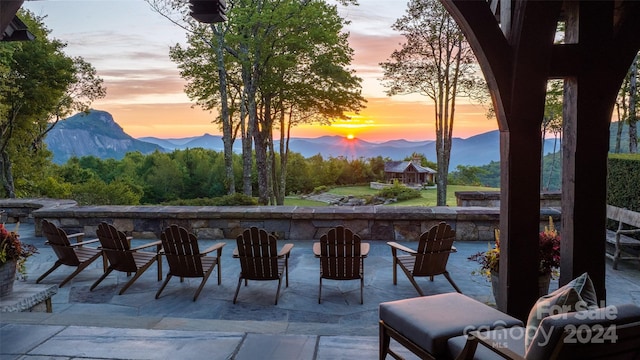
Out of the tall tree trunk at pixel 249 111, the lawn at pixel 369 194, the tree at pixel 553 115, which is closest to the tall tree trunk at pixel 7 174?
the tall tree trunk at pixel 249 111

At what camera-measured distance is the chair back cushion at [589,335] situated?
189cm

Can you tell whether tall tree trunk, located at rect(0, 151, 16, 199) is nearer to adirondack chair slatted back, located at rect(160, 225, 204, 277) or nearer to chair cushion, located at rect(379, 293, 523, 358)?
adirondack chair slatted back, located at rect(160, 225, 204, 277)

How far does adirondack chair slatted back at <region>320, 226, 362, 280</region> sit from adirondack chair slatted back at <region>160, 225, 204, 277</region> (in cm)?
128

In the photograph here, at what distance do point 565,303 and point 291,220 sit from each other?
5591 millimetres

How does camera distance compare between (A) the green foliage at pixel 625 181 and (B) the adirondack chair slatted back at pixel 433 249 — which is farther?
(A) the green foliage at pixel 625 181

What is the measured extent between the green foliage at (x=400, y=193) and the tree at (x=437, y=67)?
892 centimetres

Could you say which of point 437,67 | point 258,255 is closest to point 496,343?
point 258,255

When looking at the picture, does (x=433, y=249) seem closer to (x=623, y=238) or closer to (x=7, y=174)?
(x=623, y=238)

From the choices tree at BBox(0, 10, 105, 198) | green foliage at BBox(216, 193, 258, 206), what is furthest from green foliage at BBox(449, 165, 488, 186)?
green foliage at BBox(216, 193, 258, 206)

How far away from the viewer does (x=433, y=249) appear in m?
4.76

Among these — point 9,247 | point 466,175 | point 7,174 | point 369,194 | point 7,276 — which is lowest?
point 369,194

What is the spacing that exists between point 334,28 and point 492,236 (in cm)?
1292

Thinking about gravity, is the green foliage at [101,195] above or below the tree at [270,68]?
below

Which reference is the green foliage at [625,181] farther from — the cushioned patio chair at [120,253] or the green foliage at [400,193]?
the green foliage at [400,193]
